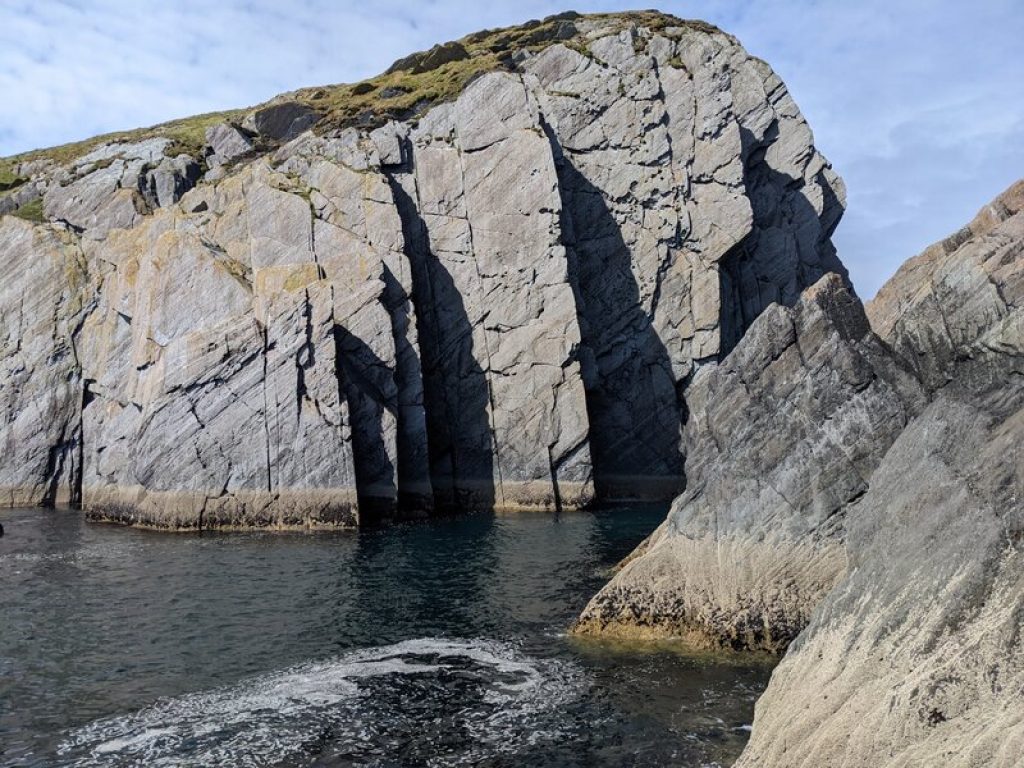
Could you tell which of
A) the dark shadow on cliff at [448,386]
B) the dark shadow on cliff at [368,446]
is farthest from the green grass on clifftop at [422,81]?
the dark shadow on cliff at [368,446]

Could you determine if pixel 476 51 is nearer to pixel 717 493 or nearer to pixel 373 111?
pixel 373 111

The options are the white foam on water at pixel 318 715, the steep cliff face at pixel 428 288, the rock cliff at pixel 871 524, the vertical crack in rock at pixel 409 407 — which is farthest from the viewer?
the vertical crack in rock at pixel 409 407

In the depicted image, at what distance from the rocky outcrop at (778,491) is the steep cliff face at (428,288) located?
1251 inches

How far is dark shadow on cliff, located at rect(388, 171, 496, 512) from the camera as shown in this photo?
6525 centimetres

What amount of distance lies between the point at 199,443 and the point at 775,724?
47.2 metres

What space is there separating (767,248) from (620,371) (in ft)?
68.7

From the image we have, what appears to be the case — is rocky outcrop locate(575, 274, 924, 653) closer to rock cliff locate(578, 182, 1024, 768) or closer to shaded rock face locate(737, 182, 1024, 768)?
rock cliff locate(578, 182, 1024, 768)

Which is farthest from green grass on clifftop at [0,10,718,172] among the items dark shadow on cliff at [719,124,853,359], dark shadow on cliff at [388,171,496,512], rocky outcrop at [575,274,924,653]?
rocky outcrop at [575,274,924,653]

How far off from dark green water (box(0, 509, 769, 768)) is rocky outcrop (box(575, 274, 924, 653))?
1744mm

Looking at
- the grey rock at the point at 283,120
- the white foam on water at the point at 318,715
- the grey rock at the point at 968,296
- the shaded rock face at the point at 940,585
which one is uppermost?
the grey rock at the point at 283,120

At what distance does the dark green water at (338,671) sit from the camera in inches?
712

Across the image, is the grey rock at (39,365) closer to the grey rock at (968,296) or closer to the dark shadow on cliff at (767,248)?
the dark shadow on cliff at (767,248)

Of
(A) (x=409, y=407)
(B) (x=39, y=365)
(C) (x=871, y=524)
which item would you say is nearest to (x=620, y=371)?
(A) (x=409, y=407)

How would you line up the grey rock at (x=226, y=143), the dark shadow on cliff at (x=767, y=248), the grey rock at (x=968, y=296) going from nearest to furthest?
the grey rock at (x=968, y=296) → the dark shadow on cliff at (x=767, y=248) → the grey rock at (x=226, y=143)
